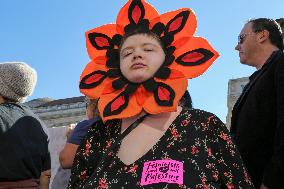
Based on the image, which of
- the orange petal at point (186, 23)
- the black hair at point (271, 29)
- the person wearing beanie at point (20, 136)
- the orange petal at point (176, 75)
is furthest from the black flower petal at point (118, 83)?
the black hair at point (271, 29)

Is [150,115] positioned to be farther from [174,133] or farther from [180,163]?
[180,163]

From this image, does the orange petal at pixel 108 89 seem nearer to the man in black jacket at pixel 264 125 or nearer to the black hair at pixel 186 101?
the black hair at pixel 186 101

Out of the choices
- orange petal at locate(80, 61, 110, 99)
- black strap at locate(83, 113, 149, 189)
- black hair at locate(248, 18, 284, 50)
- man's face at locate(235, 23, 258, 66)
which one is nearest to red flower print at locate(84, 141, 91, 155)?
black strap at locate(83, 113, 149, 189)

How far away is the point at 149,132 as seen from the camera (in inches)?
76.0

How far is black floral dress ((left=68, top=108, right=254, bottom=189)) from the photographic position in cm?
169

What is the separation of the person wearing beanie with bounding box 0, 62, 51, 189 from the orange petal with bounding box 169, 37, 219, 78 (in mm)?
1150

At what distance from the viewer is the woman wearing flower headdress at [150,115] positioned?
1.75 meters

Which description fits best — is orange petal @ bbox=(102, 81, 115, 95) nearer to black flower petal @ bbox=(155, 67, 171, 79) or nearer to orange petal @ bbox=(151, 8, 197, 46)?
black flower petal @ bbox=(155, 67, 171, 79)

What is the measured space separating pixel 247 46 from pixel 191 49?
107 cm

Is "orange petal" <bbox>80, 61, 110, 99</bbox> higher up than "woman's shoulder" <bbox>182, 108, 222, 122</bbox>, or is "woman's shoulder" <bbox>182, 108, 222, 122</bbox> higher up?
"orange petal" <bbox>80, 61, 110, 99</bbox>

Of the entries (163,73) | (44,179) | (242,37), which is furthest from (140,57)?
(242,37)

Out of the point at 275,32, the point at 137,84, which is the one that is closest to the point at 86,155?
the point at 137,84

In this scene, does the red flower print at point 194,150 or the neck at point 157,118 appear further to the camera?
the neck at point 157,118

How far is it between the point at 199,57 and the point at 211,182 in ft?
2.24
